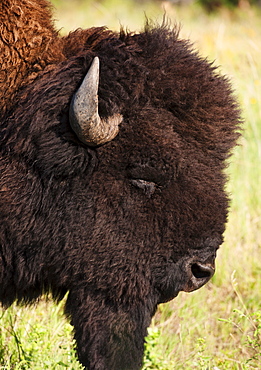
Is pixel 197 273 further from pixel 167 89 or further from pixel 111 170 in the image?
pixel 167 89

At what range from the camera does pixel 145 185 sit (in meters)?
2.98

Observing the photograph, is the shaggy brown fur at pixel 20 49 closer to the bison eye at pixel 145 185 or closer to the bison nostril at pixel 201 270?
the bison eye at pixel 145 185

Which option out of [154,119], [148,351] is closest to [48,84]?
[154,119]

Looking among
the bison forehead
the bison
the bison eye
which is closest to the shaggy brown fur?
the bison

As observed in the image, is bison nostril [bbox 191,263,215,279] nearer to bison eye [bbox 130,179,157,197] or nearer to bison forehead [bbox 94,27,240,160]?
bison eye [bbox 130,179,157,197]

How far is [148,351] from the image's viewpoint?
2.60m

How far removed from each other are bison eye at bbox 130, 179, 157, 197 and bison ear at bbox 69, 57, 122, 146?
0.29m

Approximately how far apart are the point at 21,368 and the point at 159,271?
914 mm

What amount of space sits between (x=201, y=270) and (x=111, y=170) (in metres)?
0.69

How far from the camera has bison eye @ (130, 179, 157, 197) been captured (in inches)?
117

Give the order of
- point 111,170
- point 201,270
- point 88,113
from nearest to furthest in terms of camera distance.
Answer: point 88,113 < point 111,170 < point 201,270

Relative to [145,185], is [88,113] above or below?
above

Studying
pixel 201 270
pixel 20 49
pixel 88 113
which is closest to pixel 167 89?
pixel 88 113

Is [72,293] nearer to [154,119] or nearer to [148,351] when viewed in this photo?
[148,351]
